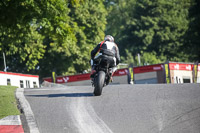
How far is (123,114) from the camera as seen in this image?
26.6 feet

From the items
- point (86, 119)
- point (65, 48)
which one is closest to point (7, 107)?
point (86, 119)

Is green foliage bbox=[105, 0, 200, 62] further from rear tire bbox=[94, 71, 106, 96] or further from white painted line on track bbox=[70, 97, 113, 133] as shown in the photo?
white painted line on track bbox=[70, 97, 113, 133]

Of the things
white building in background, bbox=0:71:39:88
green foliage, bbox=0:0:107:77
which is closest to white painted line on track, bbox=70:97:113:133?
green foliage, bbox=0:0:107:77

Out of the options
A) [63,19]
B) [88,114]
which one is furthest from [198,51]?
[88,114]

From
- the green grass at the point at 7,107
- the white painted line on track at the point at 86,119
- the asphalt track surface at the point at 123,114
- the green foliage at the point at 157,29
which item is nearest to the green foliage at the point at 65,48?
the green grass at the point at 7,107

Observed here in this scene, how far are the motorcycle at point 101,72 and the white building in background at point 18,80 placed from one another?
16698 millimetres

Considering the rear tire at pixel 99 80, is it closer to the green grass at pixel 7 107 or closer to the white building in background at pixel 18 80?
the green grass at pixel 7 107

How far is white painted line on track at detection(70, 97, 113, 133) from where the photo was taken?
690cm

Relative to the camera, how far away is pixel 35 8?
16875 mm

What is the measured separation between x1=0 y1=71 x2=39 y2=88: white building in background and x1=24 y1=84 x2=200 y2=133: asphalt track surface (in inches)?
698

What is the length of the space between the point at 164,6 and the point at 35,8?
1921 inches

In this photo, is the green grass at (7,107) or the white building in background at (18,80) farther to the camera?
the white building in background at (18,80)

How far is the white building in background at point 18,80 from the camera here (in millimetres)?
27650

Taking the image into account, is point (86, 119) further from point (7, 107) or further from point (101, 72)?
point (101, 72)
